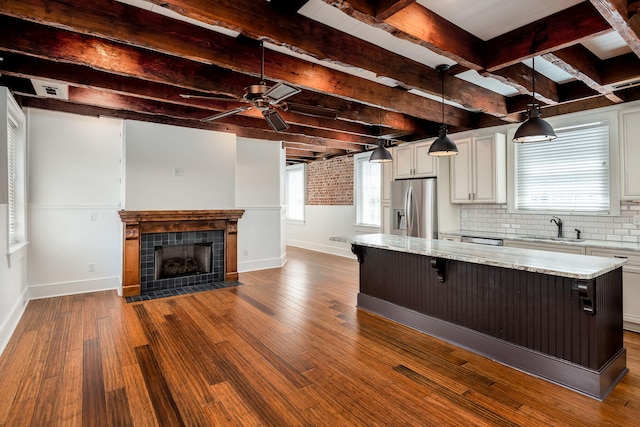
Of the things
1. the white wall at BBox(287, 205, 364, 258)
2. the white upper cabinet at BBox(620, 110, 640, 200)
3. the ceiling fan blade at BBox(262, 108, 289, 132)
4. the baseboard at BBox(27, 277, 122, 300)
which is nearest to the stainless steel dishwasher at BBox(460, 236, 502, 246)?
the white upper cabinet at BBox(620, 110, 640, 200)

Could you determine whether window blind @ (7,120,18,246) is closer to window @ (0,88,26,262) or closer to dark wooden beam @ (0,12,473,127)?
window @ (0,88,26,262)

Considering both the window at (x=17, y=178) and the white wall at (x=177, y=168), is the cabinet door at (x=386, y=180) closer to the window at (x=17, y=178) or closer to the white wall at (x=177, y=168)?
the white wall at (x=177, y=168)

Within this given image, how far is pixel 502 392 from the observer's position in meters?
2.40

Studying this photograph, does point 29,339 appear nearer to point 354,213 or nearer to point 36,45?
point 36,45

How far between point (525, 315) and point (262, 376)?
2.13 metres

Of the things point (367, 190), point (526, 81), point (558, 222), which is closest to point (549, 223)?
point (558, 222)

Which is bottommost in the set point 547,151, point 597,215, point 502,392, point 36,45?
point 502,392

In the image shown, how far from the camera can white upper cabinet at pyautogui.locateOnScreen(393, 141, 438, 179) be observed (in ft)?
18.1

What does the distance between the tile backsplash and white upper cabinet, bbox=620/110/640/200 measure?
26 centimetres

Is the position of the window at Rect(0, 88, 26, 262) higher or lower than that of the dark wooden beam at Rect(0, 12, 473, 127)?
lower

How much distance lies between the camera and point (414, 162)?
19.0 feet

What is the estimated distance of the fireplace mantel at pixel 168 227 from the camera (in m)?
4.84

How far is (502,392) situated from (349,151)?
635 centimetres

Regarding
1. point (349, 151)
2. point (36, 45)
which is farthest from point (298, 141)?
point (36, 45)
